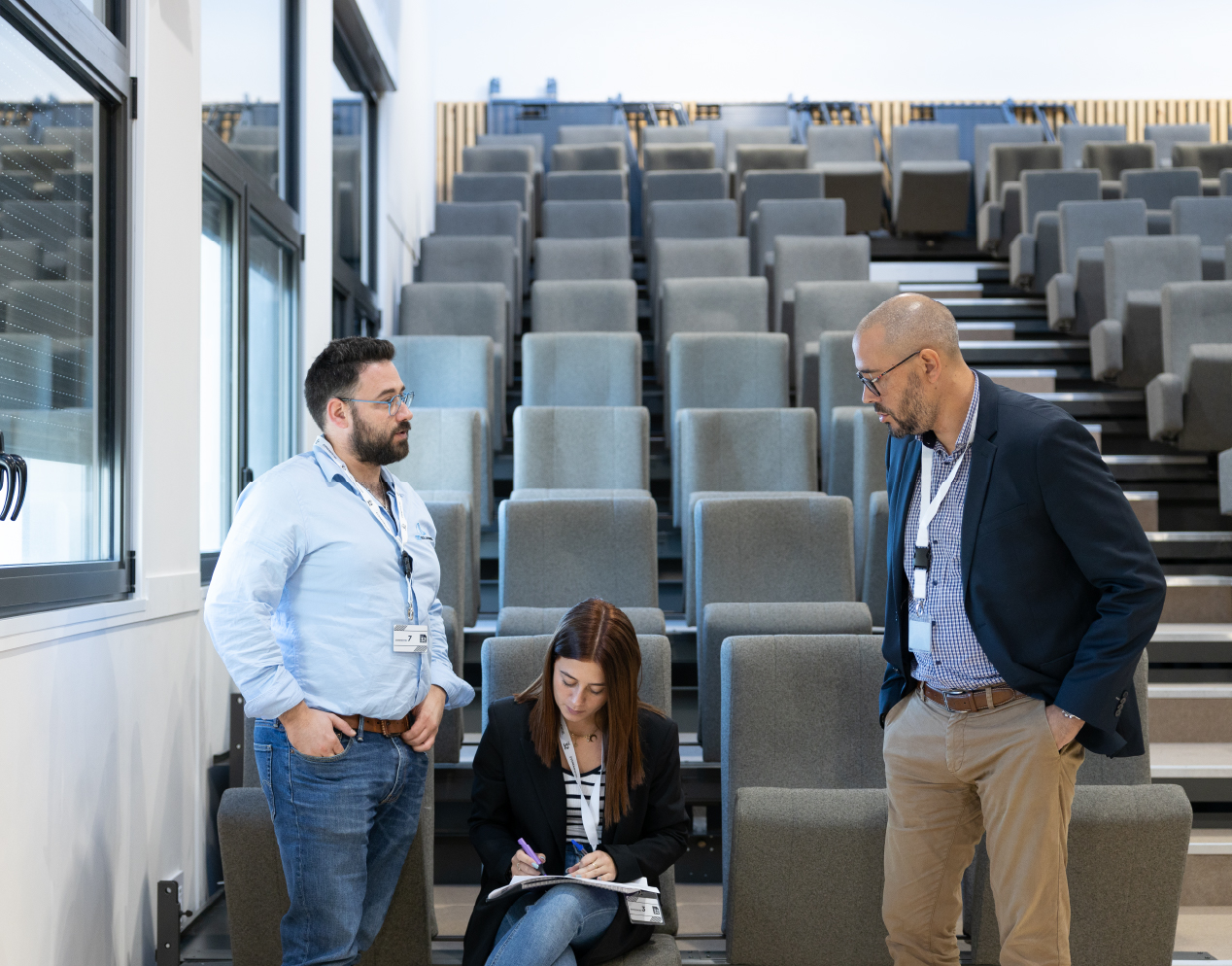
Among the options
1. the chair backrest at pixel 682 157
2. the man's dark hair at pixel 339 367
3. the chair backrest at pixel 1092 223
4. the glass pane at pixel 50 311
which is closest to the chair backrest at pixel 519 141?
the chair backrest at pixel 682 157

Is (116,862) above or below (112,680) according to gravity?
below

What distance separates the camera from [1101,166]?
4.02 m

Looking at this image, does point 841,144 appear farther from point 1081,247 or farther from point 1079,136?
point 1081,247

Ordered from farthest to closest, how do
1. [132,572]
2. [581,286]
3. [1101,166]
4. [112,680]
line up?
[1101,166] → [581,286] → [132,572] → [112,680]

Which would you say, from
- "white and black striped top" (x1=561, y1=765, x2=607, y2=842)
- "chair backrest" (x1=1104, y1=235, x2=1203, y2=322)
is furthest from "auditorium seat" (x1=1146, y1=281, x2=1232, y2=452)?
"white and black striped top" (x1=561, y1=765, x2=607, y2=842)

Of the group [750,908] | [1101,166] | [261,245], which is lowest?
[750,908]

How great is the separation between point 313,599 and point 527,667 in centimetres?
40

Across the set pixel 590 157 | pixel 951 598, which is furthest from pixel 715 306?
pixel 951 598

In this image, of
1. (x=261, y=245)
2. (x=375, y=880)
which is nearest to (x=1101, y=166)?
(x=261, y=245)

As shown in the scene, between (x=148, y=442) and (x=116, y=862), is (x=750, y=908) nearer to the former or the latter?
(x=116, y=862)

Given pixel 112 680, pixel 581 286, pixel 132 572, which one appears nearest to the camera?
pixel 112 680

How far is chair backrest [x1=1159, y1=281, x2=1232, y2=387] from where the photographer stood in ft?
7.70

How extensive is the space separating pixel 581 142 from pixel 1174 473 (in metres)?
2.82

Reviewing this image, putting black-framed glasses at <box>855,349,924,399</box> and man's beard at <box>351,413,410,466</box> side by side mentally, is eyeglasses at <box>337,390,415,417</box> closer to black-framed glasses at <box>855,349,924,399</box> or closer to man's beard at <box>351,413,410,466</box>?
man's beard at <box>351,413,410,466</box>
